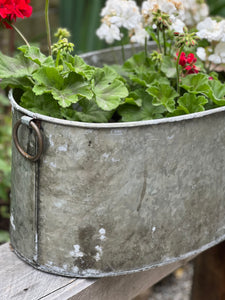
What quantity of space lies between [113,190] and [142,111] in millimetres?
223

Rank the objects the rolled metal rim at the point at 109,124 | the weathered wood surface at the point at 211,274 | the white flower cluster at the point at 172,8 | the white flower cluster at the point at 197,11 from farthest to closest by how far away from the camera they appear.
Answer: the weathered wood surface at the point at 211,274 < the white flower cluster at the point at 197,11 < the white flower cluster at the point at 172,8 < the rolled metal rim at the point at 109,124

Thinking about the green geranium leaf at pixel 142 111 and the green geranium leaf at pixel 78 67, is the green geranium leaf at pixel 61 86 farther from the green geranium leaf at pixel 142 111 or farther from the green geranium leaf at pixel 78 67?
the green geranium leaf at pixel 142 111

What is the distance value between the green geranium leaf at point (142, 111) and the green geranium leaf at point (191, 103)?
0.17 feet

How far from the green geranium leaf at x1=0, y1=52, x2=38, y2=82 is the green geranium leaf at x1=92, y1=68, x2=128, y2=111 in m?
0.13

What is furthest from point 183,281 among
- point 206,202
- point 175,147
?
point 175,147

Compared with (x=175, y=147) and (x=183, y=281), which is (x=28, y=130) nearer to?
(x=175, y=147)

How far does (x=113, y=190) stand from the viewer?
0.89 m

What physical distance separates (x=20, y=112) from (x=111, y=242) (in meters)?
0.31

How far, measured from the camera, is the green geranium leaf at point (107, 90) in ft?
3.06

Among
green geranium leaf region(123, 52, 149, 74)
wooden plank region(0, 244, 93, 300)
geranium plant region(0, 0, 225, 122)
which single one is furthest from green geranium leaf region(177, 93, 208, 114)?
wooden plank region(0, 244, 93, 300)

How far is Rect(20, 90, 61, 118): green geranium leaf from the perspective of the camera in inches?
37.0

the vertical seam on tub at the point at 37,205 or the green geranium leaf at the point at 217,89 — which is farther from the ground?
the green geranium leaf at the point at 217,89

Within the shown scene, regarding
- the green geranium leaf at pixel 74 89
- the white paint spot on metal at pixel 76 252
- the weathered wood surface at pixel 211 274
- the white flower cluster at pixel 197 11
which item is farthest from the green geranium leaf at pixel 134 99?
the weathered wood surface at pixel 211 274

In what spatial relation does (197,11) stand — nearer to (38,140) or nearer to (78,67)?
(78,67)
